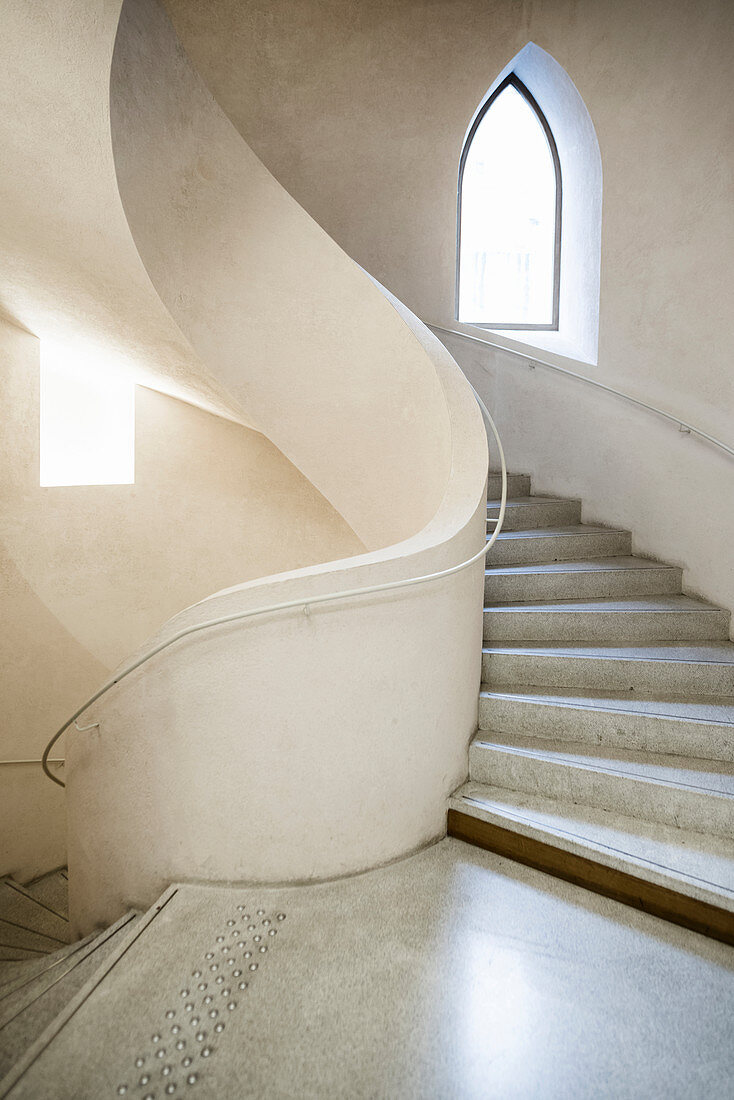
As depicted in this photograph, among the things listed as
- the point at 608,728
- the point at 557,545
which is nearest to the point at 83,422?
the point at 557,545

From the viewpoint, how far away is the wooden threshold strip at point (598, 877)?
2020mm

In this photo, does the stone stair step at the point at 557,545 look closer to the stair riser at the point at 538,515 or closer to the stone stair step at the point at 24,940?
the stair riser at the point at 538,515

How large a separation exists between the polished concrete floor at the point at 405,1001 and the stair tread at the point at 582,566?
5.05 feet

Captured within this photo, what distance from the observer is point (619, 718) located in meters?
2.66

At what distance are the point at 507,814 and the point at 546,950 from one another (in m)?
0.48

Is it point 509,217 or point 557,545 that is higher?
point 509,217

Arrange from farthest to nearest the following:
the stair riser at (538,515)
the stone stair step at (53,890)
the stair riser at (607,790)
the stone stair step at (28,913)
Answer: the stone stair step at (53,890), the stair riser at (538,515), the stone stair step at (28,913), the stair riser at (607,790)

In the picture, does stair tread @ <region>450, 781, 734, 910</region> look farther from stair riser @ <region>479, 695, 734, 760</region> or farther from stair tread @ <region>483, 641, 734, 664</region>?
stair tread @ <region>483, 641, 734, 664</region>

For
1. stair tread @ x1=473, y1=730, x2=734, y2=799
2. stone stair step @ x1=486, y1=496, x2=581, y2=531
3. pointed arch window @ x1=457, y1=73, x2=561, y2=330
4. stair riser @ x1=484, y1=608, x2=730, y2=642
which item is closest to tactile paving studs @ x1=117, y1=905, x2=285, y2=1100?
stair tread @ x1=473, y1=730, x2=734, y2=799

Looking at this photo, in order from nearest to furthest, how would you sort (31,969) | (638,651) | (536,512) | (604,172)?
→ 1. (31,969)
2. (638,651)
3. (536,512)
4. (604,172)

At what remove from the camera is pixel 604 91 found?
4355 millimetres

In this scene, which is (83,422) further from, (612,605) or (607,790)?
(607,790)

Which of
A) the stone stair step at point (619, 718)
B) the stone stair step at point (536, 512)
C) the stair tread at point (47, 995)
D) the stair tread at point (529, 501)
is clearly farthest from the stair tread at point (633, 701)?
the stair tread at point (47, 995)

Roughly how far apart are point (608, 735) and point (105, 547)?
3.69 metres
